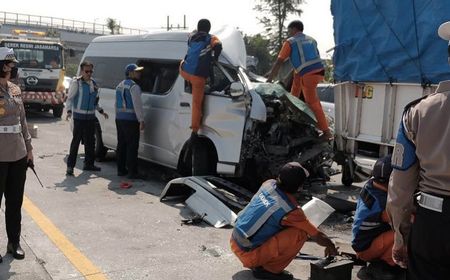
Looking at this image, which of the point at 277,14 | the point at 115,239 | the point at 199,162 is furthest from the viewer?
the point at 277,14

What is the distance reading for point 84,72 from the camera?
8.70m

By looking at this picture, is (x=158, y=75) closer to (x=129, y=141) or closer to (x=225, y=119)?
(x=129, y=141)

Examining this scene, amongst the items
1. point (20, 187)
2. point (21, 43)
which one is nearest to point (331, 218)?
point (20, 187)

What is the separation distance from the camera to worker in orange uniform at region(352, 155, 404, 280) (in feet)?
14.3

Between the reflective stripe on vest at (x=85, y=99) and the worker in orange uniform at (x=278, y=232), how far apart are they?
510 cm

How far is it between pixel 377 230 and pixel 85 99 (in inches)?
225

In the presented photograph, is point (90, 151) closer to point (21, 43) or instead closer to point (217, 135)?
point (217, 135)

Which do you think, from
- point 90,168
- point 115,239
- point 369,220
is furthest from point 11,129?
point 90,168

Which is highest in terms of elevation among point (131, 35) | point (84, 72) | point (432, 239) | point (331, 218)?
point (131, 35)

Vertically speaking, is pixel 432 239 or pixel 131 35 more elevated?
pixel 131 35

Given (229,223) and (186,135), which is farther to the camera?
(186,135)

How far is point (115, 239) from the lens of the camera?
17.4 feet

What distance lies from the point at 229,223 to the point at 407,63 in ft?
8.94

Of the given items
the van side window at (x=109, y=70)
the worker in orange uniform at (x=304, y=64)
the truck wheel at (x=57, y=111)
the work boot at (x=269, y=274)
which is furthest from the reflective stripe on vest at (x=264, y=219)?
the truck wheel at (x=57, y=111)
